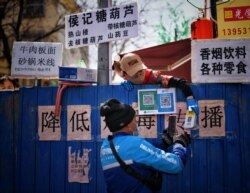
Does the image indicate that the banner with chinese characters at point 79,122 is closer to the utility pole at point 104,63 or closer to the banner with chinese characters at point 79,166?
the banner with chinese characters at point 79,166

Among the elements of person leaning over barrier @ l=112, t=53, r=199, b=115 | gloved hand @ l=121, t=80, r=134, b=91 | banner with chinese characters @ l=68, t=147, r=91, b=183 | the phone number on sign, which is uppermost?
the phone number on sign

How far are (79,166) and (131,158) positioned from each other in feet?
6.71

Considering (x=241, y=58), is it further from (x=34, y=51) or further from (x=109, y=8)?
(x=34, y=51)

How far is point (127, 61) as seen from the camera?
480cm

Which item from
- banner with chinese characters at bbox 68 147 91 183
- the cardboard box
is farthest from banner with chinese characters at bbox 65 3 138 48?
banner with chinese characters at bbox 68 147 91 183

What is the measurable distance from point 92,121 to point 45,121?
76 cm

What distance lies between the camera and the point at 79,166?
16.0 ft

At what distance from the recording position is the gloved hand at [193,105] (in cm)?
426

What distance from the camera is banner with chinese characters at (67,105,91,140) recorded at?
16.1 ft

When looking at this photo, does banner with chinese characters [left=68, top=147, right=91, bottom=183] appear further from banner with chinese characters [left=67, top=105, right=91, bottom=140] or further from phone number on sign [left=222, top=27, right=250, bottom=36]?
phone number on sign [left=222, top=27, right=250, bottom=36]

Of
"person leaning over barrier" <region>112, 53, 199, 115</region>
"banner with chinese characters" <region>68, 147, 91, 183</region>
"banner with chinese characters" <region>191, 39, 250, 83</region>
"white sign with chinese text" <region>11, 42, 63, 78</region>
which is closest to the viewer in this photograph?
"banner with chinese characters" <region>191, 39, 250, 83</region>

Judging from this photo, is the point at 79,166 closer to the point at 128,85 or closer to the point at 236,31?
the point at 128,85

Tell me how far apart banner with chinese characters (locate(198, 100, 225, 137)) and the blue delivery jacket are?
1467mm

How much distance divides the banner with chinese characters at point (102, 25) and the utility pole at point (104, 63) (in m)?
0.13
